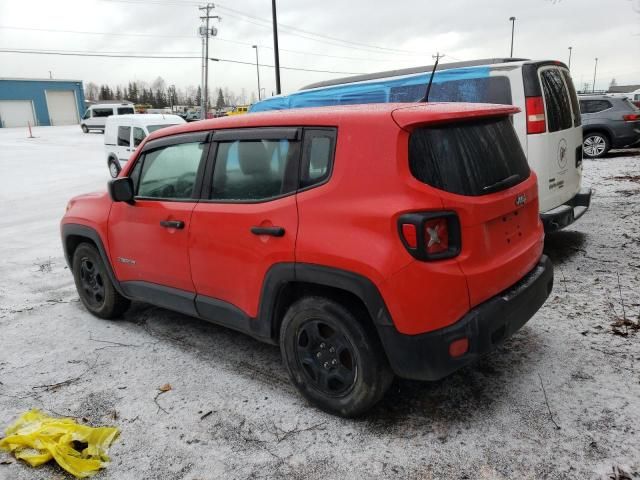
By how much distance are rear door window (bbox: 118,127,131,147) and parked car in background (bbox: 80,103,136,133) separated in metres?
25.4

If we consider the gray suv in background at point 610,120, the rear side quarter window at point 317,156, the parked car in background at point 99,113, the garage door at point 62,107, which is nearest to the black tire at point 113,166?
the gray suv in background at point 610,120

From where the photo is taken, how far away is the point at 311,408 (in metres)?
3.04

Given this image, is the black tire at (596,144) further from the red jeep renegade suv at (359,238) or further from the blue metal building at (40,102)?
the blue metal building at (40,102)

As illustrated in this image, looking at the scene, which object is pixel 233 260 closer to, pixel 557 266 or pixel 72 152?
pixel 557 266

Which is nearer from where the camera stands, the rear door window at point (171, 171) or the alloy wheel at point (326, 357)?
the alloy wheel at point (326, 357)

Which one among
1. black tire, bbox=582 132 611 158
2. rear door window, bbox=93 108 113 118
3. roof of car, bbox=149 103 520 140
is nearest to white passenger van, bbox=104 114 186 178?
black tire, bbox=582 132 611 158

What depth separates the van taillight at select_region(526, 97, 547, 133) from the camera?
4.81 m

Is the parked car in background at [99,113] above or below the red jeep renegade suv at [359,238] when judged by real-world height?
above

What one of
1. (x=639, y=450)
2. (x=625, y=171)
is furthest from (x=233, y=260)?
(x=625, y=171)

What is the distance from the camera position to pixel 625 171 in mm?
11422

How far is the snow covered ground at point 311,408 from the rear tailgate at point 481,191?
0.75 m

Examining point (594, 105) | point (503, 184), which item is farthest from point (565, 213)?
point (594, 105)

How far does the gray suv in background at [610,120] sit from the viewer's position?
43.9ft

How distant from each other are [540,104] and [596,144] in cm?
1075
